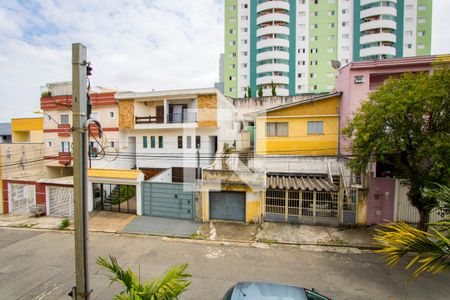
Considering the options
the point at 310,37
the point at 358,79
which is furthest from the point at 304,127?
the point at 310,37

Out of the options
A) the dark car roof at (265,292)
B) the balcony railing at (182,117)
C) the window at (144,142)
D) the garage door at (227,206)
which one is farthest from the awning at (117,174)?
the dark car roof at (265,292)

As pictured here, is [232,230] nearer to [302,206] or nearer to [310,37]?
[302,206]

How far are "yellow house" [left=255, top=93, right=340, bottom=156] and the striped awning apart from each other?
184 centimetres

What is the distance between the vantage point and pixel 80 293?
313 cm

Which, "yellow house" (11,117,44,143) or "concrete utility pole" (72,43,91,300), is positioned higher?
"yellow house" (11,117,44,143)

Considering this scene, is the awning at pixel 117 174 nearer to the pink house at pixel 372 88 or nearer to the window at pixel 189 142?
the window at pixel 189 142

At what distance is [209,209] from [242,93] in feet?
102

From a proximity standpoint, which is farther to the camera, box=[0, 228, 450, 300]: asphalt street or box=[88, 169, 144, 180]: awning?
box=[88, 169, 144, 180]: awning

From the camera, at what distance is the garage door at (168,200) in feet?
41.3

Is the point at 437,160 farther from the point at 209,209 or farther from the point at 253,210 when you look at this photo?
the point at 209,209

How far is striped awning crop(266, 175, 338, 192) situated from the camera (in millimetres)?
11242

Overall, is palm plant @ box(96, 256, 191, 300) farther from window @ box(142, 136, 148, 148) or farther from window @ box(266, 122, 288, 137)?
window @ box(142, 136, 148, 148)

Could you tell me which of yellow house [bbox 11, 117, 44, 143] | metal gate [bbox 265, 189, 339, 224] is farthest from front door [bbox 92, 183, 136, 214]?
yellow house [bbox 11, 117, 44, 143]

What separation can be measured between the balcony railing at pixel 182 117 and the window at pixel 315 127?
26.1ft
